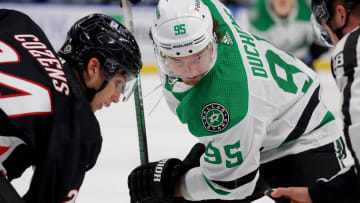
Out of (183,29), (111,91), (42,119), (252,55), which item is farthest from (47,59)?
(252,55)

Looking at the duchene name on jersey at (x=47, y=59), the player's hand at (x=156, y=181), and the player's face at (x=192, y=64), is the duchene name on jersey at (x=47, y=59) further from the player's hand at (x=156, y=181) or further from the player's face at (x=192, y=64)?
the player's hand at (x=156, y=181)

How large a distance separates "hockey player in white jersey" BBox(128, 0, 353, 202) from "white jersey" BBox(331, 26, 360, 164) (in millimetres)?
385

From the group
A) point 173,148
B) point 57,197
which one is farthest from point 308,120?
point 173,148

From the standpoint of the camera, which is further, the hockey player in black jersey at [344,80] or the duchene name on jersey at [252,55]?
the duchene name on jersey at [252,55]

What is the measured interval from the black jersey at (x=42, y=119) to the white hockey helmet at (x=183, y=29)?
1.34ft

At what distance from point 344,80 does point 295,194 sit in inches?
18.6

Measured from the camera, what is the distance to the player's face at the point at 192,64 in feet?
5.60

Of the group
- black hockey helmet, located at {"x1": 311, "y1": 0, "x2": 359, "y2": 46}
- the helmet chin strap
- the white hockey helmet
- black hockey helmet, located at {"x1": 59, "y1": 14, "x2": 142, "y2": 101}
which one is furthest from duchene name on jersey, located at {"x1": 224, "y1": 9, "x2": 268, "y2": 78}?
the helmet chin strap

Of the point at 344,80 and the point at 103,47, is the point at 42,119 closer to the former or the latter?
the point at 103,47

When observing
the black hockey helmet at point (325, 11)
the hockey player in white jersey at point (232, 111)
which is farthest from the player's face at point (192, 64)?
the black hockey helmet at point (325, 11)

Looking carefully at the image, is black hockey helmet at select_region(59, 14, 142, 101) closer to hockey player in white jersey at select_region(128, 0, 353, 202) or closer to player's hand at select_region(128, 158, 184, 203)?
hockey player in white jersey at select_region(128, 0, 353, 202)

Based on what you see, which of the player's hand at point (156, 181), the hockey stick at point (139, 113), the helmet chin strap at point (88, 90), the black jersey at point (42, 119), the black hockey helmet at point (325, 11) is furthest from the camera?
the hockey stick at point (139, 113)

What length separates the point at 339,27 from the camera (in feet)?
4.95

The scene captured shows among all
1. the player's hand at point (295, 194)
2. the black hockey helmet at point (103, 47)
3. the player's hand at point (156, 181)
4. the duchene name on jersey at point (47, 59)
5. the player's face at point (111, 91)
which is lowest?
the player's hand at point (156, 181)
